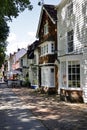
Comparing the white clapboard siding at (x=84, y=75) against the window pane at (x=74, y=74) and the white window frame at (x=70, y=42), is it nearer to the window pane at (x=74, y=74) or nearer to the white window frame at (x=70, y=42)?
the window pane at (x=74, y=74)

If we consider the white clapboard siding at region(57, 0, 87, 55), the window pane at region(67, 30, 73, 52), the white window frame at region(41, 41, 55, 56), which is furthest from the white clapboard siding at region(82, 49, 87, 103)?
the white window frame at region(41, 41, 55, 56)

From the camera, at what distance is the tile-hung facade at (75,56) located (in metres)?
22.8

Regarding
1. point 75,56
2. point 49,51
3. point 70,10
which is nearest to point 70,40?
point 70,10

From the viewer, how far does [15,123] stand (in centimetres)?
1397

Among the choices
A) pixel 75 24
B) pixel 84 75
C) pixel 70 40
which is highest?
pixel 75 24

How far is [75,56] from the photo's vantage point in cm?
2327

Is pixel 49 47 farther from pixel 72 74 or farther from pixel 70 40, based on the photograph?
pixel 72 74

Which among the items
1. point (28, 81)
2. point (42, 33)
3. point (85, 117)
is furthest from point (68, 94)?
point (28, 81)

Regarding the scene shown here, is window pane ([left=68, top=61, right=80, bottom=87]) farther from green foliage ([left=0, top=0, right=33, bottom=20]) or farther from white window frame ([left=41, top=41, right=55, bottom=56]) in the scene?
white window frame ([left=41, top=41, right=55, bottom=56])

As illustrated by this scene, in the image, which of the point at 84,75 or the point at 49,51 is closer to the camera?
the point at 84,75

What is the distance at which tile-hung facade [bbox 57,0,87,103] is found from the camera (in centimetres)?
2278

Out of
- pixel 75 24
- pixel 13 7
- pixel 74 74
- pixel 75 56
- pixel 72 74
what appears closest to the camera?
pixel 13 7

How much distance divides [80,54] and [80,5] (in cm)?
390

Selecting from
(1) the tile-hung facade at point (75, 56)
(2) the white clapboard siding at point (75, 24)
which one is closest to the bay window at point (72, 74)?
(1) the tile-hung facade at point (75, 56)
